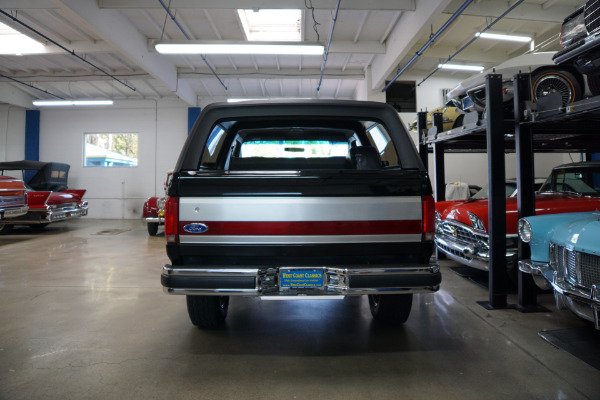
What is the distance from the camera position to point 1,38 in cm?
839

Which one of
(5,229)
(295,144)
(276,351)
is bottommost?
(276,351)

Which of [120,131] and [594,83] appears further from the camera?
[120,131]

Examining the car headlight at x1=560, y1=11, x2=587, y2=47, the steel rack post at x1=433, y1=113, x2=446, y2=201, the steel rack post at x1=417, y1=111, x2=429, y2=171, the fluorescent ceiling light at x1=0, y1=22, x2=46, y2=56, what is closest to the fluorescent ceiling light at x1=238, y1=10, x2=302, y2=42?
the steel rack post at x1=417, y1=111, x2=429, y2=171

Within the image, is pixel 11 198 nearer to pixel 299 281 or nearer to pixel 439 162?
pixel 299 281

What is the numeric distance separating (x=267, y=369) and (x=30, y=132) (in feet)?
53.9

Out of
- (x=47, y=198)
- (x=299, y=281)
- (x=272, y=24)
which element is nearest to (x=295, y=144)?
(x=299, y=281)

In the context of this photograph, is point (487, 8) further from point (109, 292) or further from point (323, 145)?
point (109, 292)

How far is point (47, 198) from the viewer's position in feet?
27.4

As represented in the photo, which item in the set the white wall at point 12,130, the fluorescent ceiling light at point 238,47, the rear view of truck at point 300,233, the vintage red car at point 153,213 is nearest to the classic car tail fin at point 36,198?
the vintage red car at point 153,213

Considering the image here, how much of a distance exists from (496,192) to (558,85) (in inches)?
71.3

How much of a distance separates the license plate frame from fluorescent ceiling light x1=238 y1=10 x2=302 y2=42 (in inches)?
288

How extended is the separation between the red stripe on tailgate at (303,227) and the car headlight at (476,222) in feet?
6.88

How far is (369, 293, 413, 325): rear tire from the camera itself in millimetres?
2688

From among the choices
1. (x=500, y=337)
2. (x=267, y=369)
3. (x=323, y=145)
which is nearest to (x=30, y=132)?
(x=323, y=145)
